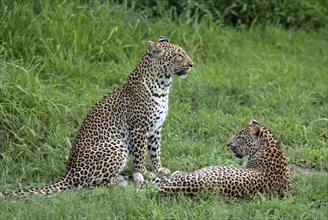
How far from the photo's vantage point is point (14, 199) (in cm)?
856

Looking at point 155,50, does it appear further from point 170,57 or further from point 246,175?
point 246,175

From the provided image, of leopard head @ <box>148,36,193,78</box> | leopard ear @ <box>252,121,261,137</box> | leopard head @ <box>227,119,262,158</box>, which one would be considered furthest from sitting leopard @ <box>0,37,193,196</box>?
leopard ear @ <box>252,121,261,137</box>

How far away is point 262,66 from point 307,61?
113cm

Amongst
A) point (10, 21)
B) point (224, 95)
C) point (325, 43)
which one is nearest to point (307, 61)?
point (325, 43)

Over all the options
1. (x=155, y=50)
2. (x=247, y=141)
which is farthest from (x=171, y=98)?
(x=247, y=141)

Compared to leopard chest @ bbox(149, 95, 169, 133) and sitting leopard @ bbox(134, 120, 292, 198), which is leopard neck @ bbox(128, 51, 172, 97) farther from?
sitting leopard @ bbox(134, 120, 292, 198)

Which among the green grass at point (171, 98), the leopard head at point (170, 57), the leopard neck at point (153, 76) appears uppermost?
the leopard head at point (170, 57)

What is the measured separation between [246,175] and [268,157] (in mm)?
473

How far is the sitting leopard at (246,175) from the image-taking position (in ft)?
27.7

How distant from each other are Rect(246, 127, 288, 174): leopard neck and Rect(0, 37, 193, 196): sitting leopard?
1.21 meters

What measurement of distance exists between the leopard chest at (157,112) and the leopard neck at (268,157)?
1194 millimetres

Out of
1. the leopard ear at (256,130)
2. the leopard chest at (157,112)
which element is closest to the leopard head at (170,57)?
the leopard chest at (157,112)

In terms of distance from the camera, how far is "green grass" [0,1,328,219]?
8.35 meters

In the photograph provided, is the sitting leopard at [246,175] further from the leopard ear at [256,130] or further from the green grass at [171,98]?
the green grass at [171,98]
